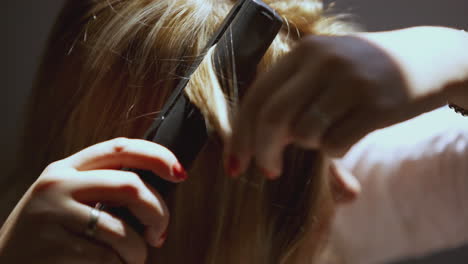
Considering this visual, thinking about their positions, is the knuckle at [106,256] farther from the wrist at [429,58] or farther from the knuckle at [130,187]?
the wrist at [429,58]

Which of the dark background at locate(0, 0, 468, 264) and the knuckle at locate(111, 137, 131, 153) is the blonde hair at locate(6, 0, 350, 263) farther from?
the dark background at locate(0, 0, 468, 264)

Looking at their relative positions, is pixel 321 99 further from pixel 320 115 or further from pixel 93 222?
pixel 93 222

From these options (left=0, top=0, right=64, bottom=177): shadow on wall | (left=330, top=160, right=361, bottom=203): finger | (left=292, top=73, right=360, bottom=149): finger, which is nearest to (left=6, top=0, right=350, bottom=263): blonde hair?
(left=330, top=160, right=361, bottom=203): finger

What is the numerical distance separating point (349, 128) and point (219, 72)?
0.12 meters

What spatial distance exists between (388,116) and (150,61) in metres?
0.22

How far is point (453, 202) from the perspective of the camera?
59 centimetres

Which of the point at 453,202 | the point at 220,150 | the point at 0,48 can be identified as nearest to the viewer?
the point at 220,150

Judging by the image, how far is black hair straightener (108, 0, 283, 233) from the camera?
1.03 ft

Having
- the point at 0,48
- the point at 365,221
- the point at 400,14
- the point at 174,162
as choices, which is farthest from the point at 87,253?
the point at 400,14

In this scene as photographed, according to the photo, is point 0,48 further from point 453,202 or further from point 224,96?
point 453,202

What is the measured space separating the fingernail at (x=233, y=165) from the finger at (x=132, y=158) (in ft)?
0.16

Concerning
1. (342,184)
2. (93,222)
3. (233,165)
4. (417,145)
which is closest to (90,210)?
(93,222)

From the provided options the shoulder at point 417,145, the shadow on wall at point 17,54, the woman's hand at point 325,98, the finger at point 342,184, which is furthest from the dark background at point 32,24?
the woman's hand at point 325,98

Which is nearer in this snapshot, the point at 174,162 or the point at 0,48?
the point at 174,162
